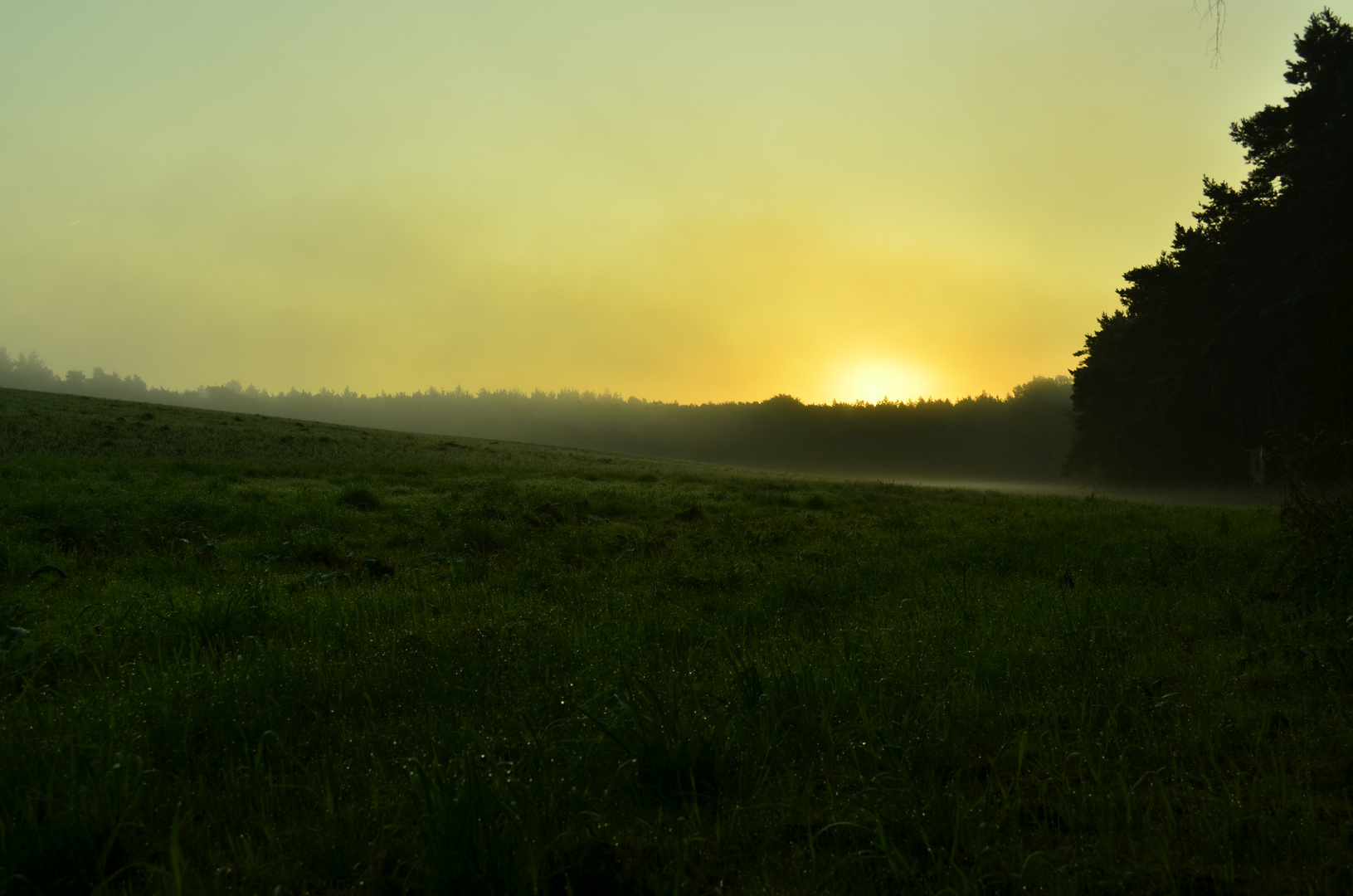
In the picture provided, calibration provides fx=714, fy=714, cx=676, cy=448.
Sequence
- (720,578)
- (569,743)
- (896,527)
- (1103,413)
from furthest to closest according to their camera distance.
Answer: (1103,413) → (896,527) → (720,578) → (569,743)

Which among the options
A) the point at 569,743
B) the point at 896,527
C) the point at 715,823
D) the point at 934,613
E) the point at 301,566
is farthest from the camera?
the point at 896,527

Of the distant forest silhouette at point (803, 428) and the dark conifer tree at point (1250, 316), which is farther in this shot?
the distant forest silhouette at point (803, 428)

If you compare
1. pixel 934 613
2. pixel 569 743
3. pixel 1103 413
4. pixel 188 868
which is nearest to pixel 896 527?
pixel 934 613

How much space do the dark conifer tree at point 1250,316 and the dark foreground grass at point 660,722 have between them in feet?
93.4

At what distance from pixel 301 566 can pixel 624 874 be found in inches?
302

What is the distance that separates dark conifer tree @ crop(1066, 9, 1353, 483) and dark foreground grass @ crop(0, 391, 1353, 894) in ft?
93.4

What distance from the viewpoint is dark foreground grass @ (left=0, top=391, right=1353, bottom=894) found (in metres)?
2.72

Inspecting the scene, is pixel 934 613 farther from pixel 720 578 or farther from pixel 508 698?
pixel 508 698

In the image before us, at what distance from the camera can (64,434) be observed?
72.2ft

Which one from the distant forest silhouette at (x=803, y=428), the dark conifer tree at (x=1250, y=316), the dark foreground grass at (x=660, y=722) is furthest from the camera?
the distant forest silhouette at (x=803, y=428)

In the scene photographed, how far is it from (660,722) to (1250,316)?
5250cm

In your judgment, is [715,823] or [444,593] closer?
[715,823]

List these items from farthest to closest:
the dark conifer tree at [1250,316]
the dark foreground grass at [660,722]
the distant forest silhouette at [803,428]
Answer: the distant forest silhouette at [803,428] < the dark conifer tree at [1250,316] < the dark foreground grass at [660,722]

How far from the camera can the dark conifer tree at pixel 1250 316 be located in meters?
34.2
